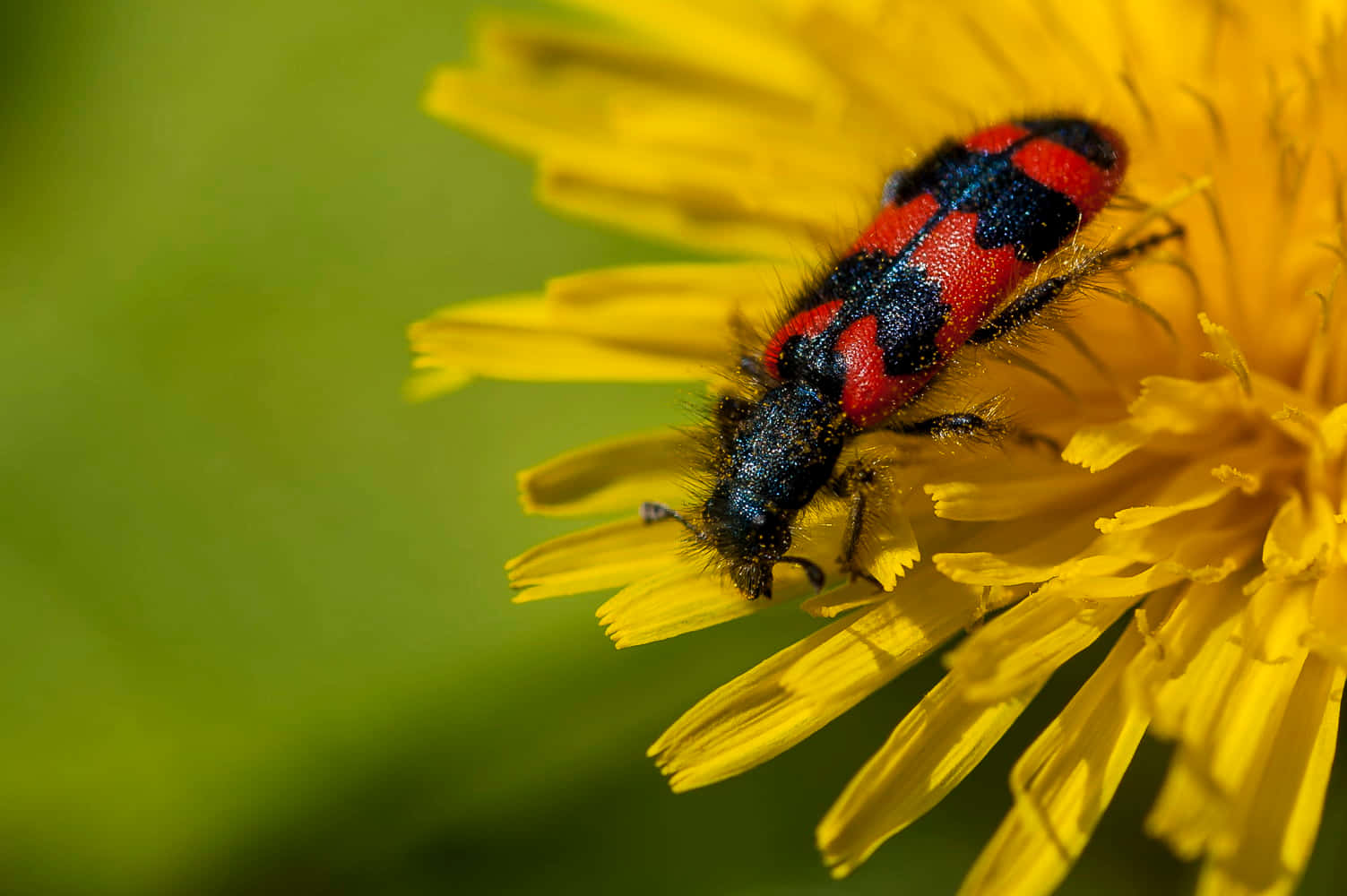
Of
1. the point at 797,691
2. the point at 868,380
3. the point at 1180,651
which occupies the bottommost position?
the point at 1180,651

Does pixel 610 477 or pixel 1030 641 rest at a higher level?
pixel 610 477

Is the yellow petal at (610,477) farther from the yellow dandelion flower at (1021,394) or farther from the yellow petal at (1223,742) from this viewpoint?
the yellow petal at (1223,742)

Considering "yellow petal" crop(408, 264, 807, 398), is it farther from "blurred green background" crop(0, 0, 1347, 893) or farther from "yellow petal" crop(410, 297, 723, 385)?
"blurred green background" crop(0, 0, 1347, 893)

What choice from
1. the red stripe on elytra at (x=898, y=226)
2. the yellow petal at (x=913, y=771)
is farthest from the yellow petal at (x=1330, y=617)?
the red stripe on elytra at (x=898, y=226)

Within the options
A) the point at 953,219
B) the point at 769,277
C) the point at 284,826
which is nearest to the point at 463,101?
the point at 769,277

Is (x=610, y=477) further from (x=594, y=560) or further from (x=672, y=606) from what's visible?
(x=672, y=606)

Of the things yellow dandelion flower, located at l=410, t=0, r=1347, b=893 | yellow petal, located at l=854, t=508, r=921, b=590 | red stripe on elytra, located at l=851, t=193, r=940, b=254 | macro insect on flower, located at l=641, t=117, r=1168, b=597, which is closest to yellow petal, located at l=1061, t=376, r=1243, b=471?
yellow dandelion flower, located at l=410, t=0, r=1347, b=893

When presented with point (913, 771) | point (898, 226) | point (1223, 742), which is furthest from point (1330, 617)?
point (898, 226)
